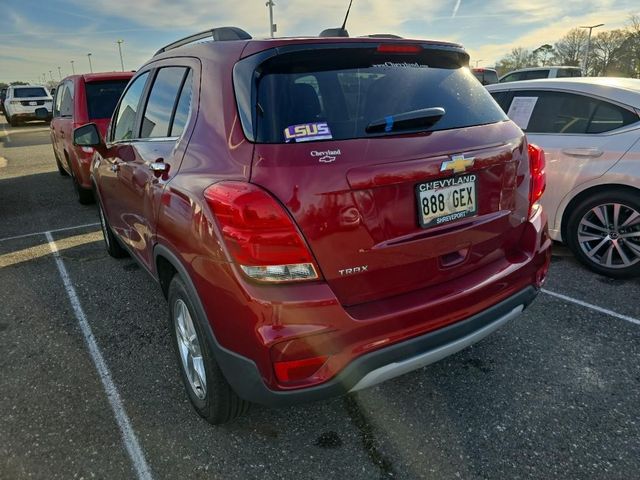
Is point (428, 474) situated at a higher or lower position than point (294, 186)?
lower

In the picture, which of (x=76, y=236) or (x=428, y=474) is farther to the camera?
(x=76, y=236)

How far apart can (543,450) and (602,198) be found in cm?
251

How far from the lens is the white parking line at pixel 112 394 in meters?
2.16

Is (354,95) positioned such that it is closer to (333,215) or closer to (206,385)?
(333,215)

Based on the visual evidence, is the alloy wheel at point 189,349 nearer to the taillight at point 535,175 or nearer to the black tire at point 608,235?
the taillight at point 535,175

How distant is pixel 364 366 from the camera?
1834 millimetres

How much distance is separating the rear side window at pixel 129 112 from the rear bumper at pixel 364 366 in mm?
1946

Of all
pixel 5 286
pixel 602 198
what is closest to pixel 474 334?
pixel 602 198

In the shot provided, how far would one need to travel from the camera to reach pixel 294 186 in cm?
172

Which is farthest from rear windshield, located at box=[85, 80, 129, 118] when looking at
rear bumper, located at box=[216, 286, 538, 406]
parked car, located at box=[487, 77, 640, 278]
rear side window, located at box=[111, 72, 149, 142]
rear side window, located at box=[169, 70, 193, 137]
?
rear bumper, located at box=[216, 286, 538, 406]

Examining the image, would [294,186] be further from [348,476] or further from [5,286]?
[5,286]

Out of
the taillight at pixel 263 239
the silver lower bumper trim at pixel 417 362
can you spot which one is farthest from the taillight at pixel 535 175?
the taillight at pixel 263 239

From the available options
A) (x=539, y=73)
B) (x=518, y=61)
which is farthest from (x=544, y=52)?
(x=539, y=73)

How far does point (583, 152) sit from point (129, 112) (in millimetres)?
3585
